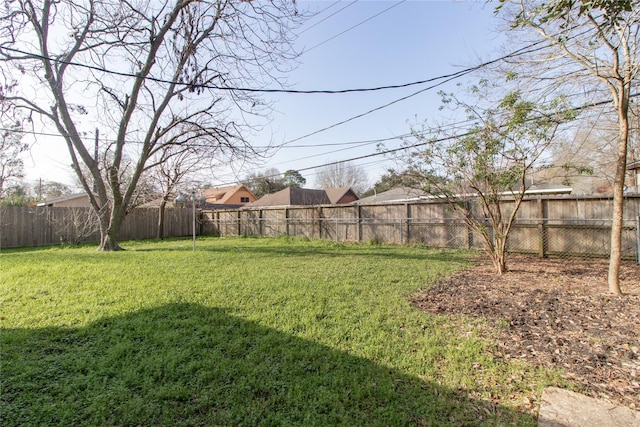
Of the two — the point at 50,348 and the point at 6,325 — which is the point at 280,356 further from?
the point at 6,325

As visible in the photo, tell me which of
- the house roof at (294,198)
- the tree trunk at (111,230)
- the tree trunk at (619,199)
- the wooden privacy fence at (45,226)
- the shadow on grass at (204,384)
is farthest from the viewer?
the house roof at (294,198)

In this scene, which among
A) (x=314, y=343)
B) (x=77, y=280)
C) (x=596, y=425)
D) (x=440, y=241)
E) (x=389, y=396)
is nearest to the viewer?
(x=596, y=425)

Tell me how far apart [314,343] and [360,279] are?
2.43 metres

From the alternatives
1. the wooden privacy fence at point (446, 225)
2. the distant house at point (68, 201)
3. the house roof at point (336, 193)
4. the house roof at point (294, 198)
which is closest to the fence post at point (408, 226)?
the wooden privacy fence at point (446, 225)

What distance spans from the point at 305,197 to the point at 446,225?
1605cm

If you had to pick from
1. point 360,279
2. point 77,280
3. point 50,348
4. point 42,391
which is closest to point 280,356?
point 42,391

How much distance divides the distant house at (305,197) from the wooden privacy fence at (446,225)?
845cm

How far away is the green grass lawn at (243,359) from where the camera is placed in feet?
6.10

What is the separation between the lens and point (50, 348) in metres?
2.63

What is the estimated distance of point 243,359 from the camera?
8.05 feet

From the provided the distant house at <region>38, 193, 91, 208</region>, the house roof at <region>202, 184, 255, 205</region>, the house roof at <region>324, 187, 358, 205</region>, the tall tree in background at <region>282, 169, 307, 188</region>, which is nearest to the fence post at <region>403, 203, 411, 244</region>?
the house roof at <region>324, 187, 358, 205</region>

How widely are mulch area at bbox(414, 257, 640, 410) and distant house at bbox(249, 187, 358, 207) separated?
17948 mm

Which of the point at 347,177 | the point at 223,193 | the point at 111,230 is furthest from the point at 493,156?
the point at 223,193

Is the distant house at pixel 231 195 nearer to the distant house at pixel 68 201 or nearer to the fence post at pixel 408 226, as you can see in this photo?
the distant house at pixel 68 201
